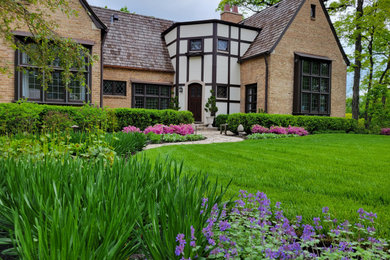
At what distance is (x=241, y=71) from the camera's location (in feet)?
54.2

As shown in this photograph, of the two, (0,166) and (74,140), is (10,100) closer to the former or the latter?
(74,140)

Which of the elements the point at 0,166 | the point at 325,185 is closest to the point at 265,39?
the point at 325,185

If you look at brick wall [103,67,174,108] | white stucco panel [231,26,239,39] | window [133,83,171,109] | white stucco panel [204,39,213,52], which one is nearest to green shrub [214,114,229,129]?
window [133,83,171,109]

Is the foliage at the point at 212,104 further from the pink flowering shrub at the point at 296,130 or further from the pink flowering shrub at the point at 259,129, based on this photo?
the pink flowering shrub at the point at 296,130

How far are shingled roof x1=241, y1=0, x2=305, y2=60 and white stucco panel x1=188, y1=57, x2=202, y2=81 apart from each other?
8.86 feet

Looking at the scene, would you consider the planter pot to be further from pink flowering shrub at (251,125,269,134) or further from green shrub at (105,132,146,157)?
green shrub at (105,132,146,157)

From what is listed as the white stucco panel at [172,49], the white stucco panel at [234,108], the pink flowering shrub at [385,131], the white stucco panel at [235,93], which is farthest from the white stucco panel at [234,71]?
the pink flowering shrub at [385,131]

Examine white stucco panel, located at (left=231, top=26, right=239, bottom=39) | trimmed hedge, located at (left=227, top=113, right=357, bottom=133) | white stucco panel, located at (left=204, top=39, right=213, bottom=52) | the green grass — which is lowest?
the green grass

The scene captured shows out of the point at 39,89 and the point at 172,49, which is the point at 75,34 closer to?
the point at 39,89

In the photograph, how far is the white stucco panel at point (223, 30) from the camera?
15.6m

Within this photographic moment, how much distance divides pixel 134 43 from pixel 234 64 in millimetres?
Result: 6479

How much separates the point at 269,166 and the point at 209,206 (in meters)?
3.34

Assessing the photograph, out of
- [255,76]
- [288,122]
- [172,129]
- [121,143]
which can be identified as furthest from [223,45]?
[121,143]

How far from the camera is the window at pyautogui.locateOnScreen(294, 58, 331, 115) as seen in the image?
14977mm
